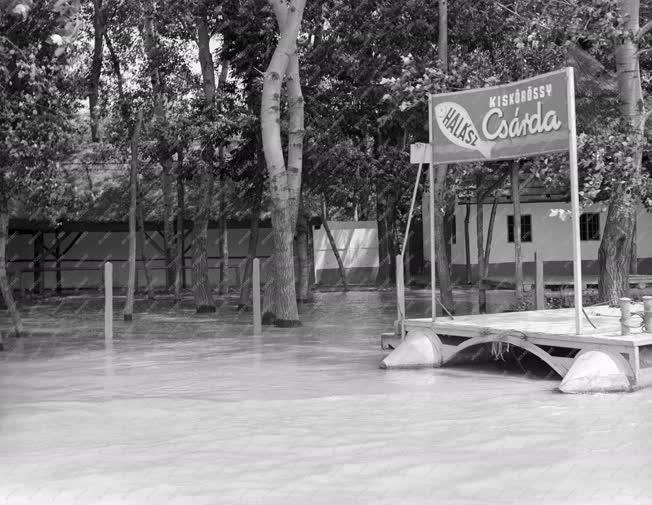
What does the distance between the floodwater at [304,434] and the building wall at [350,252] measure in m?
23.8

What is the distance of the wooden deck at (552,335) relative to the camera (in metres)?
12.0

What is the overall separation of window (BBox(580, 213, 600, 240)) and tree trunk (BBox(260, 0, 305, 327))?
1804 cm

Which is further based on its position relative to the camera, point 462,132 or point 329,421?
point 462,132

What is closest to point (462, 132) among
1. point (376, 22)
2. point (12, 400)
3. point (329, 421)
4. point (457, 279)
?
point (329, 421)

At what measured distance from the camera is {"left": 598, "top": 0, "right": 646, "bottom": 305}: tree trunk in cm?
1670

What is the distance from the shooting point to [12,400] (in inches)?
481

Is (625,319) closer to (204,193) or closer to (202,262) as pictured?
(204,193)

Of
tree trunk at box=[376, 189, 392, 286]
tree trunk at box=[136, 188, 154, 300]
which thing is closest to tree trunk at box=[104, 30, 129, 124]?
tree trunk at box=[136, 188, 154, 300]

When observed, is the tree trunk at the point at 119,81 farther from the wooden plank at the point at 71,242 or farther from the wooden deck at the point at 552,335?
the wooden deck at the point at 552,335

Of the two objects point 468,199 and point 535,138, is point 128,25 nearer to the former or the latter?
point 468,199

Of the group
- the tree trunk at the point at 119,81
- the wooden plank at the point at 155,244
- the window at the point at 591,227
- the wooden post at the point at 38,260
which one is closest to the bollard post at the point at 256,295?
the tree trunk at the point at 119,81

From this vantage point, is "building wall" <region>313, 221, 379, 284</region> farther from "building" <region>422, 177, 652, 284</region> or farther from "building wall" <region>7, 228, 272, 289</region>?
"building" <region>422, 177, 652, 284</region>

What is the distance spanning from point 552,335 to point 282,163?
31.2ft

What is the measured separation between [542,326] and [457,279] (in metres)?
24.9
